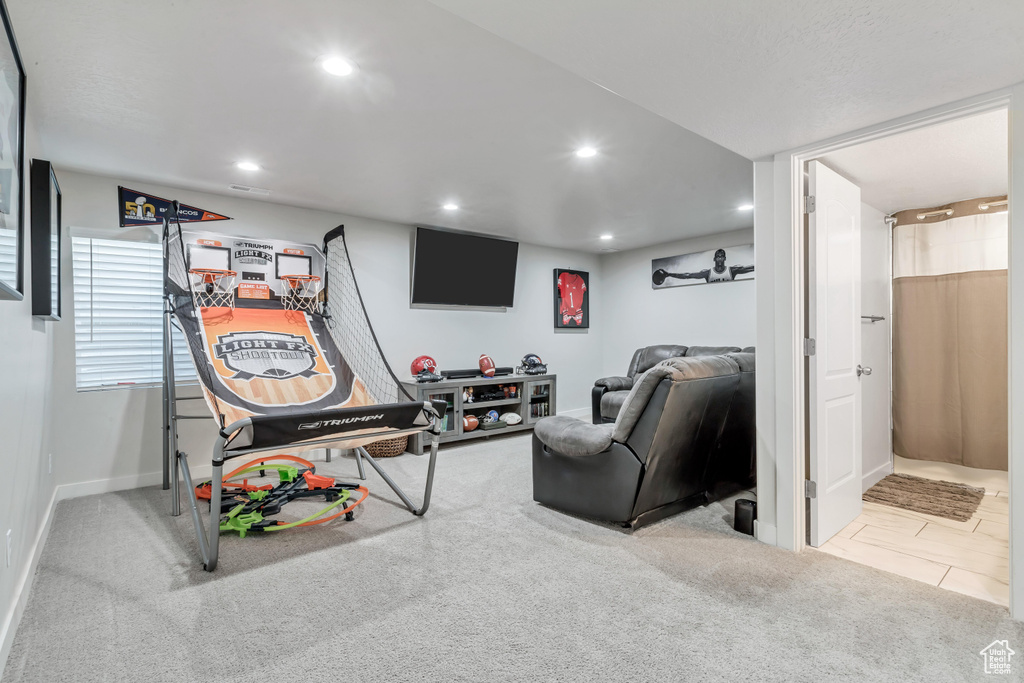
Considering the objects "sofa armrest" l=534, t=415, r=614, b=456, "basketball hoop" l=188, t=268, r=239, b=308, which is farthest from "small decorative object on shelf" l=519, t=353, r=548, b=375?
"basketball hoop" l=188, t=268, r=239, b=308

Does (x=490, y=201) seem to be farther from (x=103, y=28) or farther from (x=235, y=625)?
(x=235, y=625)

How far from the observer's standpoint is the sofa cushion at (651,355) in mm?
5871

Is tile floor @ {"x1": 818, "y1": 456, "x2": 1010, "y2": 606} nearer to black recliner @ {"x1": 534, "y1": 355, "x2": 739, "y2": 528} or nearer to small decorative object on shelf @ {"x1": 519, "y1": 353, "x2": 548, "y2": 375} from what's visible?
black recliner @ {"x1": 534, "y1": 355, "x2": 739, "y2": 528}

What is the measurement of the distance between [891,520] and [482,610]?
250 cm

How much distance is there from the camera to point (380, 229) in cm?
509

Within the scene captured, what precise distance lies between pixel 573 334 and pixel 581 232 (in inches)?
65.1

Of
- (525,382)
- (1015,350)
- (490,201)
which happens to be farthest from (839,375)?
(525,382)

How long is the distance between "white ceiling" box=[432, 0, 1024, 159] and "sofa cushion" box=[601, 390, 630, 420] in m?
3.18

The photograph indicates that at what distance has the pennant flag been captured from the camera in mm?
3719

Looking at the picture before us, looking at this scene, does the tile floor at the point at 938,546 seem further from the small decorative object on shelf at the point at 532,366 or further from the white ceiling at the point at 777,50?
the small decorative object on shelf at the point at 532,366

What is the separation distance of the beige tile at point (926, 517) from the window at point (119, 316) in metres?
5.00

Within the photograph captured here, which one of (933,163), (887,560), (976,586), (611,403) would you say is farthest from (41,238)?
(933,163)

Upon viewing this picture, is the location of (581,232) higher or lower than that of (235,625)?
higher

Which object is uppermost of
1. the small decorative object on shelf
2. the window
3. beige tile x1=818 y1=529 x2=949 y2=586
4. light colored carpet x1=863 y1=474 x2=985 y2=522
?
the window
